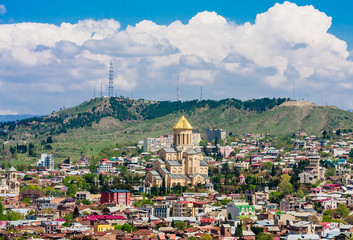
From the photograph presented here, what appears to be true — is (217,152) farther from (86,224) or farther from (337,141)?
(86,224)

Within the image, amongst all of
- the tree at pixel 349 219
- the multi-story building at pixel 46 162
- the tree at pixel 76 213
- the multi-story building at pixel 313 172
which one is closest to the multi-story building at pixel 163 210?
the tree at pixel 76 213

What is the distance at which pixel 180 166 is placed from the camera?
133 metres

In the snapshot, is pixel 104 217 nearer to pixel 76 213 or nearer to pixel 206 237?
pixel 76 213

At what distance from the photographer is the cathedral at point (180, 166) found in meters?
130

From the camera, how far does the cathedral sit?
130375 millimetres

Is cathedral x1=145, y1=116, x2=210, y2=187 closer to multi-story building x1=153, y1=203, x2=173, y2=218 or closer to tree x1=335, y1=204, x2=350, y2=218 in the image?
multi-story building x1=153, y1=203, x2=173, y2=218

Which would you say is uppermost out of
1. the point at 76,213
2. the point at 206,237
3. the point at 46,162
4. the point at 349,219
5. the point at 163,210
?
the point at 46,162

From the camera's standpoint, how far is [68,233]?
292 ft

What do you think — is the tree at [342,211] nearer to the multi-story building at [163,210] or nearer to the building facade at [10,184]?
the multi-story building at [163,210]

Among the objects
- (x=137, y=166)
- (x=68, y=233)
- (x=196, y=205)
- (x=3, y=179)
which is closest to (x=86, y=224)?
(x=68, y=233)

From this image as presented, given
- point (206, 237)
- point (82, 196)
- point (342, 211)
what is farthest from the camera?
point (82, 196)

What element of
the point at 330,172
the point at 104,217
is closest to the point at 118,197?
the point at 104,217

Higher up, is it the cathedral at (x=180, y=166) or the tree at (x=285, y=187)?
the cathedral at (x=180, y=166)

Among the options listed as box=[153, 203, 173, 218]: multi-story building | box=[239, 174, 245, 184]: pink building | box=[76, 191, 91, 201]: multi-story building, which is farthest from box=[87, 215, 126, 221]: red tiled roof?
box=[239, 174, 245, 184]: pink building
